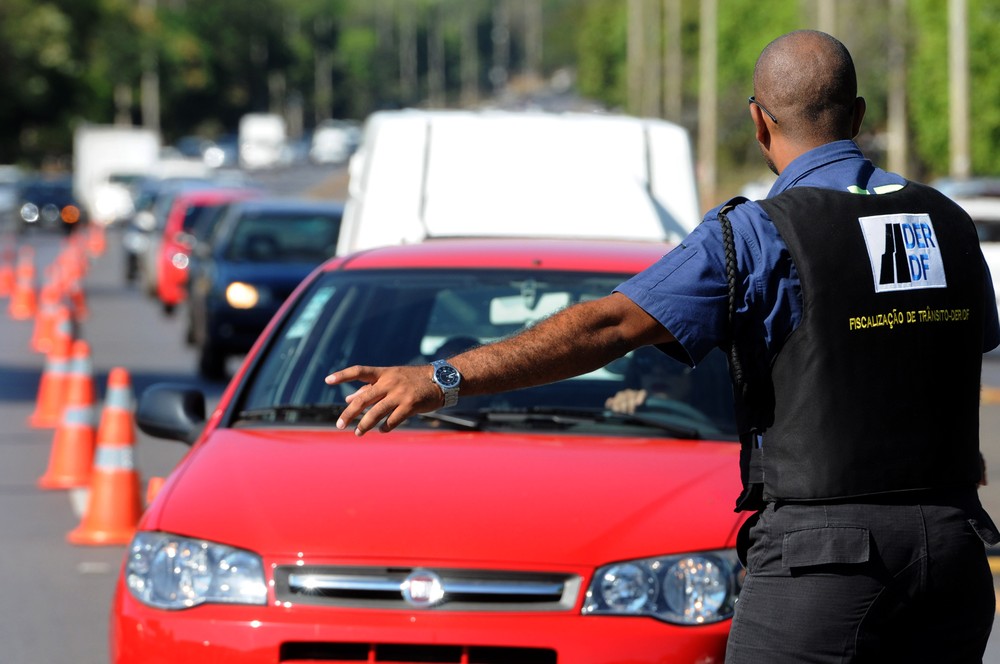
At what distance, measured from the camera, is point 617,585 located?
464 centimetres

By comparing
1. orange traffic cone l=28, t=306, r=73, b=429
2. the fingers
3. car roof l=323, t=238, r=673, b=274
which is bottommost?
orange traffic cone l=28, t=306, r=73, b=429

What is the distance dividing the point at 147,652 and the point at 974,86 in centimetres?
3763

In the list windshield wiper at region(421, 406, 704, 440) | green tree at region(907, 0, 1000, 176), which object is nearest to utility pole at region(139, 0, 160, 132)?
green tree at region(907, 0, 1000, 176)

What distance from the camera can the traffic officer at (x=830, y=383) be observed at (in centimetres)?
334

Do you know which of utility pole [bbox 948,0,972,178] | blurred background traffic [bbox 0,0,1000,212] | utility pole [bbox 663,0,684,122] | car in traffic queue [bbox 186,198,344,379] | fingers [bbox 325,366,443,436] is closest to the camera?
fingers [bbox 325,366,443,436]

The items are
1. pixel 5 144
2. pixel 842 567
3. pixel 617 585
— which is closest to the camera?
pixel 842 567

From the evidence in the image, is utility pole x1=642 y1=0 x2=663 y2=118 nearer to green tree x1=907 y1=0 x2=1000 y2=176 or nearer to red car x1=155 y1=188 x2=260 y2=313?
green tree x1=907 y1=0 x2=1000 y2=176

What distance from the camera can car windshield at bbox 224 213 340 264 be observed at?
711 inches

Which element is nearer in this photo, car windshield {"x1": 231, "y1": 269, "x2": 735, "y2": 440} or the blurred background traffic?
car windshield {"x1": 231, "y1": 269, "x2": 735, "y2": 440}

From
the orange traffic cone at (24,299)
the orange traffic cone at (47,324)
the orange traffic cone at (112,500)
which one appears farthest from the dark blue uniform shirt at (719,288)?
the orange traffic cone at (24,299)

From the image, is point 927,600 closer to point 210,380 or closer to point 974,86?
point 210,380

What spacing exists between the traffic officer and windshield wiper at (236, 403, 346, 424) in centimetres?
231

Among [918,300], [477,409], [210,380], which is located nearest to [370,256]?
[477,409]

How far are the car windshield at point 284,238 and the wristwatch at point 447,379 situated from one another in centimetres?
1456
